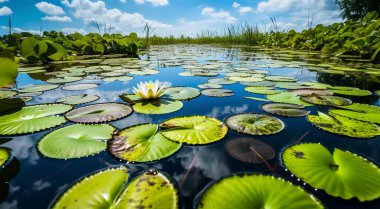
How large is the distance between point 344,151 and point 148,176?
875 millimetres

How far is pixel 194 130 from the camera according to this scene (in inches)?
48.8

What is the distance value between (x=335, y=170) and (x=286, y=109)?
0.71 m

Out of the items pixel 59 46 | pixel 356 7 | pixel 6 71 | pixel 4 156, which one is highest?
pixel 356 7

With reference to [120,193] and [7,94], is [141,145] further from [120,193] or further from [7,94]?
[7,94]

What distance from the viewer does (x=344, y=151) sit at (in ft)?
3.37

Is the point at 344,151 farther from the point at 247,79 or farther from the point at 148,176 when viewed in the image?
the point at 247,79

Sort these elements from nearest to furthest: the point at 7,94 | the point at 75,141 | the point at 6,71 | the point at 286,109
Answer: the point at 75,141
the point at 286,109
the point at 6,71
the point at 7,94

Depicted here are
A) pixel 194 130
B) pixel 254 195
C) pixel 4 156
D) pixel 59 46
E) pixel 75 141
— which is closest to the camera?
pixel 254 195

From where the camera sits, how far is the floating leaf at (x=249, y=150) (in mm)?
993

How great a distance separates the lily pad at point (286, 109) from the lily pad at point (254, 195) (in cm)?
77

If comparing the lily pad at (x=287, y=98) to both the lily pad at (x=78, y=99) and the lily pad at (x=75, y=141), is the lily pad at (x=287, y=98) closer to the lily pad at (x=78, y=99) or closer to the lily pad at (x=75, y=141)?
the lily pad at (x=75, y=141)

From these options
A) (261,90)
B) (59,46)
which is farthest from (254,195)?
(59,46)

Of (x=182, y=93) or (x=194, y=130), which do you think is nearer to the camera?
(x=194, y=130)

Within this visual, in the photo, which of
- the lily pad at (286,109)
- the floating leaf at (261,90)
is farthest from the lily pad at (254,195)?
the floating leaf at (261,90)
